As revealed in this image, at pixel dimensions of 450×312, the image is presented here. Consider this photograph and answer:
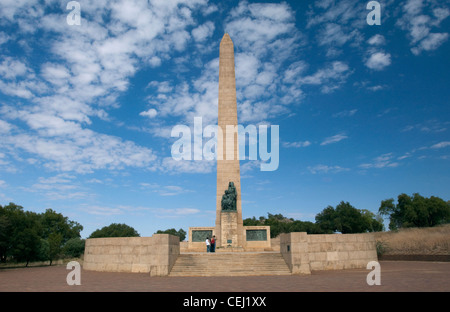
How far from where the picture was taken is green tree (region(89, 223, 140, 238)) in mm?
75312

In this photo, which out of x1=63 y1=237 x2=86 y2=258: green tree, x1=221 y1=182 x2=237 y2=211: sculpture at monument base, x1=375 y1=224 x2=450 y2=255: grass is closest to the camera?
x1=375 y1=224 x2=450 y2=255: grass

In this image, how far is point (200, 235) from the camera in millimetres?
26453

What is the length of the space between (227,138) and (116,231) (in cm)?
5667

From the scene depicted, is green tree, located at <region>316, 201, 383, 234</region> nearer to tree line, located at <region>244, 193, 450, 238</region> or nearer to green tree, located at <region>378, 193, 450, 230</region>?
tree line, located at <region>244, 193, 450, 238</region>

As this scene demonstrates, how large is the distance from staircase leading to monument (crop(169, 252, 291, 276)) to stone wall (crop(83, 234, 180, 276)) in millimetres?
697

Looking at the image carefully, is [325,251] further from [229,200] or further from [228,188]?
[228,188]

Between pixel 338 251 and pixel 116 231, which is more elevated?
pixel 338 251

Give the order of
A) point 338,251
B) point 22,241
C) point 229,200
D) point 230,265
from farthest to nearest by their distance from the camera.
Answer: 1. point 22,241
2. point 229,200
3. point 338,251
4. point 230,265

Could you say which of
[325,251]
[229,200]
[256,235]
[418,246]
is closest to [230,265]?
[325,251]

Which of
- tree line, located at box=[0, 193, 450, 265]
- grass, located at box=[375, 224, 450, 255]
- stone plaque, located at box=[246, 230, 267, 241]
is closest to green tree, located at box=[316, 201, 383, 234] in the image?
tree line, located at box=[0, 193, 450, 265]
